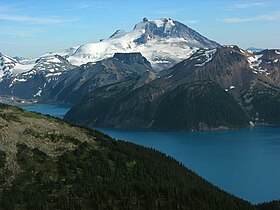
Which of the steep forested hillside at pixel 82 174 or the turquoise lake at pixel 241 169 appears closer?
the steep forested hillside at pixel 82 174

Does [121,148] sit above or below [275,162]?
above

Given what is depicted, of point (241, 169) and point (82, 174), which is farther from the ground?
point (82, 174)

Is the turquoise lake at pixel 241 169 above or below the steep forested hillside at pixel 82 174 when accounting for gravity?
below

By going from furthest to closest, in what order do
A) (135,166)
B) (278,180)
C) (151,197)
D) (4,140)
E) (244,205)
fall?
(278,180) < (135,166) < (4,140) < (244,205) < (151,197)

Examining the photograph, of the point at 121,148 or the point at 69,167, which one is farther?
the point at 121,148

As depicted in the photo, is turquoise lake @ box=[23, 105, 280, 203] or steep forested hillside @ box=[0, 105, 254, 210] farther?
turquoise lake @ box=[23, 105, 280, 203]

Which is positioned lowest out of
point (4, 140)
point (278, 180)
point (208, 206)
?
point (278, 180)

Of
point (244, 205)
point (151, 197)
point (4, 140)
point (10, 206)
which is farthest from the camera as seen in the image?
point (4, 140)

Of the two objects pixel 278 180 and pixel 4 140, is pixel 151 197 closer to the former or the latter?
pixel 4 140

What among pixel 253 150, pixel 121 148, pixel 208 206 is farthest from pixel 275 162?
pixel 208 206

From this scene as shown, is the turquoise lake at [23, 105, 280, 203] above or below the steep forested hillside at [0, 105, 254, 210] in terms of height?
below

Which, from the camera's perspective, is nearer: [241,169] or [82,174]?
[82,174]
